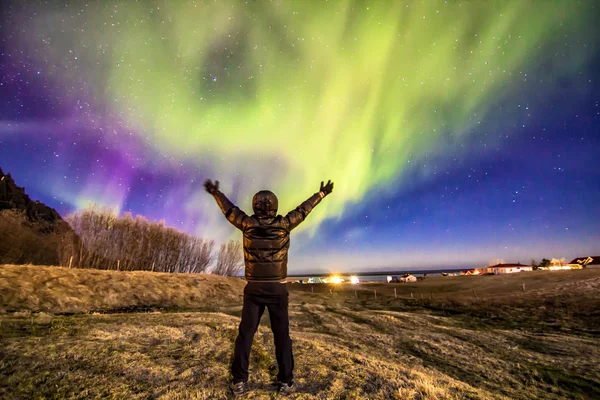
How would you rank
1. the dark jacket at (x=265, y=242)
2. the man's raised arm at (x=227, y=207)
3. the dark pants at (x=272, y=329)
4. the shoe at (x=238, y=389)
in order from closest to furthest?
the shoe at (x=238, y=389)
the dark pants at (x=272, y=329)
the dark jacket at (x=265, y=242)
the man's raised arm at (x=227, y=207)

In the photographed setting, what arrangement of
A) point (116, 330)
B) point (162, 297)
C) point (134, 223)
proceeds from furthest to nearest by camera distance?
point (134, 223), point (162, 297), point (116, 330)

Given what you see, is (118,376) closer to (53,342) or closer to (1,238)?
(53,342)

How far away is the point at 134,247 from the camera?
5584 cm

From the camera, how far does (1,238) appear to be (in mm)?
50344

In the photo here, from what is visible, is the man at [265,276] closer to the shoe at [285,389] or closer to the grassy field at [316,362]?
the shoe at [285,389]

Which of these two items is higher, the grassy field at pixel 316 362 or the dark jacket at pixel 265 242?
the dark jacket at pixel 265 242

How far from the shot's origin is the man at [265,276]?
15.4 feet

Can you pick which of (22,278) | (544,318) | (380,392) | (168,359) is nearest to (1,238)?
(22,278)

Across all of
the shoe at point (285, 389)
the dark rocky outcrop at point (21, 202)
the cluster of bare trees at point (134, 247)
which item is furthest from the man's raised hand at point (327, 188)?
the dark rocky outcrop at point (21, 202)

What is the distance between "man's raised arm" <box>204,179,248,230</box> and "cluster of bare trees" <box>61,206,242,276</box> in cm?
4884

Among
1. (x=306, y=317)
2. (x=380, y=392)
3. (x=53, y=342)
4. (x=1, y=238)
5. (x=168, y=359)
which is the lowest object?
(x=306, y=317)

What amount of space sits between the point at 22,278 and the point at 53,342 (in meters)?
20.6

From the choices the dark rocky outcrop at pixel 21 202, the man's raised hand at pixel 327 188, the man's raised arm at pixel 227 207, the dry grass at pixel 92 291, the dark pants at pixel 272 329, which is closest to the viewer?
the dark pants at pixel 272 329

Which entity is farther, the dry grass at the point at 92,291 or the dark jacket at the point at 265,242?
the dry grass at the point at 92,291
